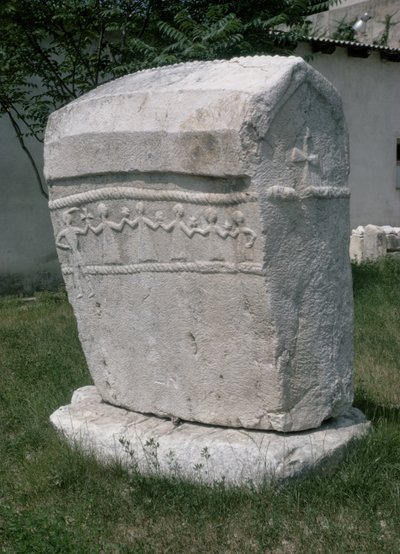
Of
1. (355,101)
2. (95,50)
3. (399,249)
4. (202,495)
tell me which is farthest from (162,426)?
(355,101)

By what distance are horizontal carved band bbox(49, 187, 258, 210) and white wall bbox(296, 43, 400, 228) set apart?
27.1ft

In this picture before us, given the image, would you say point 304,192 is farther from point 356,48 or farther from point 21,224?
point 356,48

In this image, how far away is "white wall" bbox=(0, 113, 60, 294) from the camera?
9297 mm

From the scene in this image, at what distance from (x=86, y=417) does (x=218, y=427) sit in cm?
71

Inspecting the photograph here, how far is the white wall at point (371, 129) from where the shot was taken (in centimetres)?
1155

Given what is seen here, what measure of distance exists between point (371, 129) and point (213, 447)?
30.7ft

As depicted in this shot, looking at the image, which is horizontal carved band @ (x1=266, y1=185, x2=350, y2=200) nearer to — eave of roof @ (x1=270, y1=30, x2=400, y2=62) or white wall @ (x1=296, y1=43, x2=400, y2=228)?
eave of roof @ (x1=270, y1=30, x2=400, y2=62)

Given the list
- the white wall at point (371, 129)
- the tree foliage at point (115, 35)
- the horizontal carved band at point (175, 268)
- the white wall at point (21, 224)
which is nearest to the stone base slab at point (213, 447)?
the horizontal carved band at point (175, 268)

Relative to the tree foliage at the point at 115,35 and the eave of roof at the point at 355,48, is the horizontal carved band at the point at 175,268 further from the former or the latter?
the eave of roof at the point at 355,48

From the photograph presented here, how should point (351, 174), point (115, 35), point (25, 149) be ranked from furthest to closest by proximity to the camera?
point (351, 174)
point (25, 149)
point (115, 35)

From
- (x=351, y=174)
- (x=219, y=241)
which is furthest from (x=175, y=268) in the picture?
(x=351, y=174)

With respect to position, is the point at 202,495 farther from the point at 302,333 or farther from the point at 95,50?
the point at 95,50

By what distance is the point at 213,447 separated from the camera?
334cm

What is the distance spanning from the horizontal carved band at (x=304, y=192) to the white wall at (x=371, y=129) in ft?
27.2
